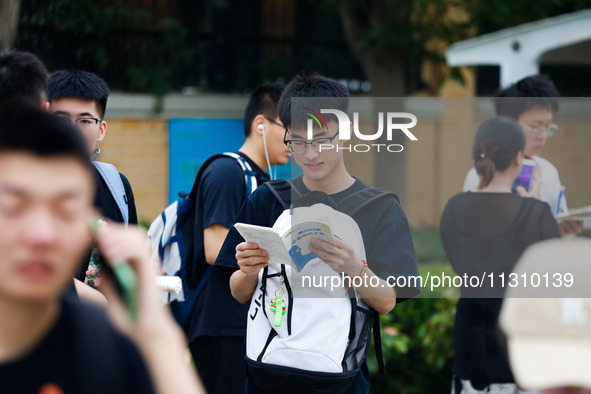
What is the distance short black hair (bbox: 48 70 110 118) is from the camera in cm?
335

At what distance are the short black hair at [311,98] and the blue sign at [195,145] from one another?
498cm

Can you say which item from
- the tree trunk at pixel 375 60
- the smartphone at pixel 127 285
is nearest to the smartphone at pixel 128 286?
the smartphone at pixel 127 285

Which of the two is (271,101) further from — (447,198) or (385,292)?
(385,292)

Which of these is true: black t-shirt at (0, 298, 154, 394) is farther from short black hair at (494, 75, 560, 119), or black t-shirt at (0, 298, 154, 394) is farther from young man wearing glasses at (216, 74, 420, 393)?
short black hair at (494, 75, 560, 119)

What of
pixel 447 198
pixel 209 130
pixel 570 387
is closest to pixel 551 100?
pixel 447 198

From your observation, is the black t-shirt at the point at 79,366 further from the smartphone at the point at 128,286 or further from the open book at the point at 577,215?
the open book at the point at 577,215

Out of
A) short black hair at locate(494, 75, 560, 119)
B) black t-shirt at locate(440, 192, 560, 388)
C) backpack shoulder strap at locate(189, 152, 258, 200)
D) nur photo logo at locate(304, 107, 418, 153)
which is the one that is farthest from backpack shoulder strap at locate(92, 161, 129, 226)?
short black hair at locate(494, 75, 560, 119)

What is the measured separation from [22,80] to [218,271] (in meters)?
1.66

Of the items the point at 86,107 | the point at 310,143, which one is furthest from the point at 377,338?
the point at 86,107

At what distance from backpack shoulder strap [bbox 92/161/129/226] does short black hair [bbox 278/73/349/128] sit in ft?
2.34

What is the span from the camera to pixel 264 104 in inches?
153

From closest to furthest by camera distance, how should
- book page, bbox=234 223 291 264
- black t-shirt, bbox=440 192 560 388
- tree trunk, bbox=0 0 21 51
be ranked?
book page, bbox=234 223 291 264 → black t-shirt, bbox=440 192 560 388 → tree trunk, bbox=0 0 21 51

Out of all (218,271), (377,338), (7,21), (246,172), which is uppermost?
(7,21)

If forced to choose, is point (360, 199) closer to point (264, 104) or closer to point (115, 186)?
point (115, 186)
